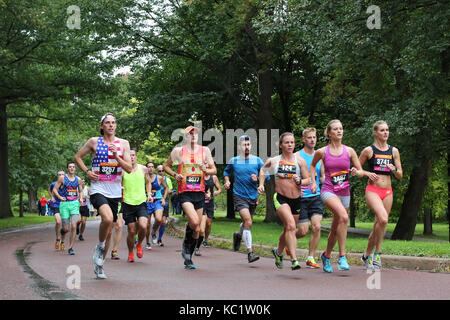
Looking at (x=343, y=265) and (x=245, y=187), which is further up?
(x=245, y=187)

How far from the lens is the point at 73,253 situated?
1326 cm

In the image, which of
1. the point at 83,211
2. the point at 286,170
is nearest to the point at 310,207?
the point at 286,170

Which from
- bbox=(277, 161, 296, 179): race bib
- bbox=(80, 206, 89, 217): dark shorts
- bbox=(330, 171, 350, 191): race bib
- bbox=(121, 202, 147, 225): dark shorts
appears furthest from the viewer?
bbox=(80, 206, 89, 217): dark shorts

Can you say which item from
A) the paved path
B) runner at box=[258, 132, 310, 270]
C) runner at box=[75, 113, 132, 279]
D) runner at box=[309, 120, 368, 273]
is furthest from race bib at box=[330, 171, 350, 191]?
runner at box=[75, 113, 132, 279]

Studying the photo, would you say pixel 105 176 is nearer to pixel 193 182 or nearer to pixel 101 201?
pixel 101 201

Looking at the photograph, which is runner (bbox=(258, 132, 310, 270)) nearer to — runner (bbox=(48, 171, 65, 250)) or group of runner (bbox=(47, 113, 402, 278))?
group of runner (bbox=(47, 113, 402, 278))

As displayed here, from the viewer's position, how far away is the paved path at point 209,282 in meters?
7.06

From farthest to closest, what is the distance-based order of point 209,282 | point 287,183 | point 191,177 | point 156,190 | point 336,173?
point 156,190 < point 191,177 < point 287,183 < point 336,173 < point 209,282

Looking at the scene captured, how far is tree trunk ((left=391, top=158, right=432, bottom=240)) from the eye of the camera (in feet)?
73.3

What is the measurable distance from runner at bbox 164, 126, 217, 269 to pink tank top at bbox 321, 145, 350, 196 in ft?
6.00

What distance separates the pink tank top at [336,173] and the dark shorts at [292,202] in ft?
1.84

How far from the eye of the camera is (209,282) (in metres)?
8.26

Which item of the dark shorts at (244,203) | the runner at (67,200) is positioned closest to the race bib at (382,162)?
the dark shorts at (244,203)

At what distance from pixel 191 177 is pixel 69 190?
558 centimetres
